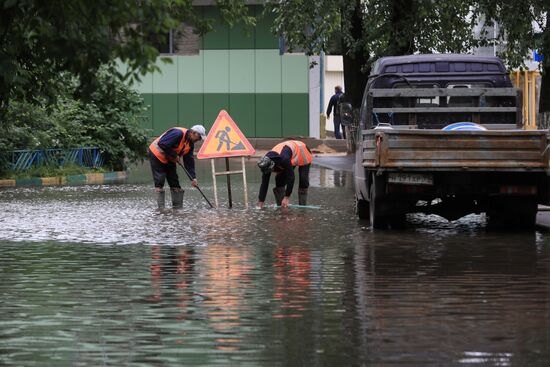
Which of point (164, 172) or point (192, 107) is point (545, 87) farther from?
point (192, 107)

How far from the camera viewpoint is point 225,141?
71.3 ft

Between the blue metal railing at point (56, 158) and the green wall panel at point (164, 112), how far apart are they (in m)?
18.3

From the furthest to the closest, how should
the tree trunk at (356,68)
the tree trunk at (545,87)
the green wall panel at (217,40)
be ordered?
the green wall panel at (217,40), the tree trunk at (356,68), the tree trunk at (545,87)

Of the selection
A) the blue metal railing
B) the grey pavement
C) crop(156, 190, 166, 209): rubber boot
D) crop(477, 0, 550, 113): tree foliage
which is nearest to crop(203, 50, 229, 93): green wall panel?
the grey pavement

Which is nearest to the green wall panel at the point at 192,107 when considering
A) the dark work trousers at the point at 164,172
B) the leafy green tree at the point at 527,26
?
the leafy green tree at the point at 527,26

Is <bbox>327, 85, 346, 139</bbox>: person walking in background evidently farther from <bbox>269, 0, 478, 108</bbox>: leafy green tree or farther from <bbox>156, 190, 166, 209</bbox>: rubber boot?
<bbox>156, 190, 166, 209</bbox>: rubber boot

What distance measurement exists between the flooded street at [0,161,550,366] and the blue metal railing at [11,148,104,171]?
11.7m

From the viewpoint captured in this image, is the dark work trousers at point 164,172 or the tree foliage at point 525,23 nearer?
the dark work trousers at point 164,172

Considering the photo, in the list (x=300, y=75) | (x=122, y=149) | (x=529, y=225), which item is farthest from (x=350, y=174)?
(x=300, y=75)

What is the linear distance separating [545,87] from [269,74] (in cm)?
2444

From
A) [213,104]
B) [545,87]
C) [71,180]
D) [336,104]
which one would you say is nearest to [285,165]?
[545,87]

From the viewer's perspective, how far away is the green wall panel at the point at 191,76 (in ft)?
170

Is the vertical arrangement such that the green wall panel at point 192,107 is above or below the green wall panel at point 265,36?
below

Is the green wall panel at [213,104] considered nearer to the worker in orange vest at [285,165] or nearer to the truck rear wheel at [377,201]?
the worker in orange vest at [285,165]
